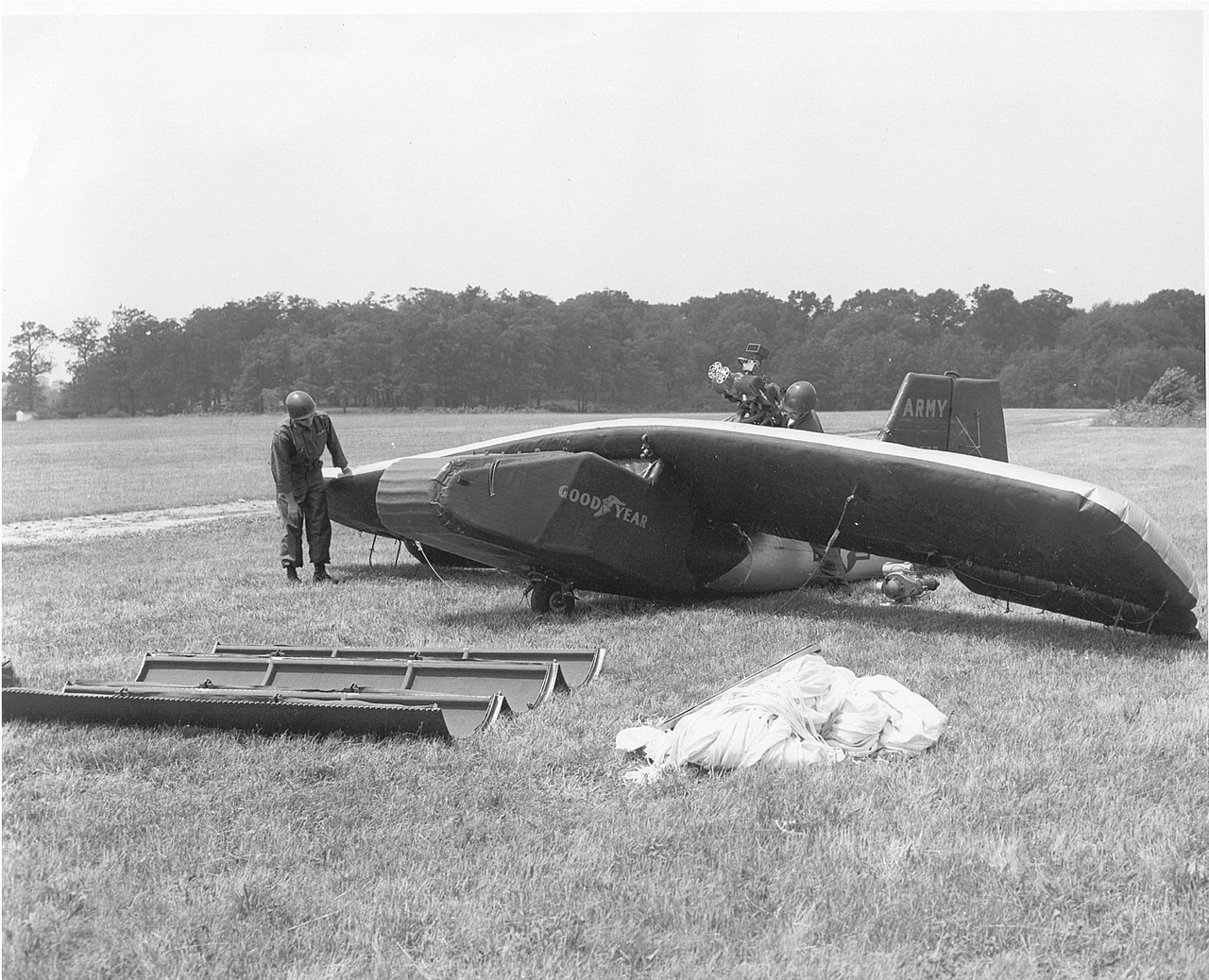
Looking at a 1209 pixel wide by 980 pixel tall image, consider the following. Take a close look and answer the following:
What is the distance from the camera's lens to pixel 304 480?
11.7 meters

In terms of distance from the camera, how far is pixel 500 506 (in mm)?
8305

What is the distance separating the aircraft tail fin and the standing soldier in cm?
577

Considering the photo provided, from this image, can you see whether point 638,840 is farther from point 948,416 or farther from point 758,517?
point 948,416

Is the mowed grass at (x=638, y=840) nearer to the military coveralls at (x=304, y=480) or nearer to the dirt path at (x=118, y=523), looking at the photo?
the military coveralls at (x=304, y=480)

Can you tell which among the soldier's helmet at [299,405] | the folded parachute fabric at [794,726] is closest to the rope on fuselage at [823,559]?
the folded parachute fabric at [794,726]

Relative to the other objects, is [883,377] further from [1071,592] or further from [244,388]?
[244,388]

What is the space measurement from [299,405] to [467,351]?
43264mm

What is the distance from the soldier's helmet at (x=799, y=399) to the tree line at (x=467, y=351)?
24330 mm

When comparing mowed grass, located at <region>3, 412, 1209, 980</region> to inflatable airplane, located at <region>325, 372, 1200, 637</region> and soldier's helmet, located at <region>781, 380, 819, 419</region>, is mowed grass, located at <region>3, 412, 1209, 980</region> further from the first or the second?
soldier's helmet, located at <region>781, 380, 819, 419</region>

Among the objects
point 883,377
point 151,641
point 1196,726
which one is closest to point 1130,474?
point 883,377

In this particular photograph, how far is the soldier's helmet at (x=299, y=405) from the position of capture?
11.4m

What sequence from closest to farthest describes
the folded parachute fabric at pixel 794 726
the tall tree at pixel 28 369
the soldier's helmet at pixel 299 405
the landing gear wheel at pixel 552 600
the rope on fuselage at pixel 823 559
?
the folded parachute fabric at pixel 794 726, the rope on fuselage at pixel 823 559, the landing gear wheel at pixel 552 600, the soldier's helmet at pixel 299 405, the tall tree at pixel 28 369

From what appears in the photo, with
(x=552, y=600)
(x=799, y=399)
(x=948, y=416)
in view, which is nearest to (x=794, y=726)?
(x=552, y=600)

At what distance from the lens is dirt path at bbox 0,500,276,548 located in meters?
15.6
